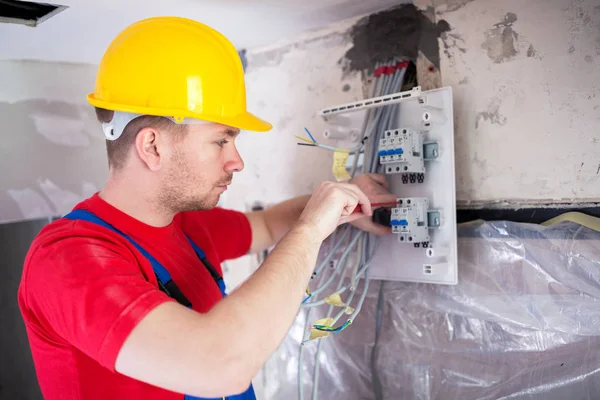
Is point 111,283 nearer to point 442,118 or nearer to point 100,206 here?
point 100,206

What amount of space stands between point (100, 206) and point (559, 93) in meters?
1.01

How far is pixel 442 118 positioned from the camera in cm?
117

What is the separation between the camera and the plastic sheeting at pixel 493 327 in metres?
1.05

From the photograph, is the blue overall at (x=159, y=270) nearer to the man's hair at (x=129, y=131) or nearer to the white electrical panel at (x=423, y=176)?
the man's hair at (x=129, y=131)

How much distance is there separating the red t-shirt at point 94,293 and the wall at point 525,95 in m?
0.72

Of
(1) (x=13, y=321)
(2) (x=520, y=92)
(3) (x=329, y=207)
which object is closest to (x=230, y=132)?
(3) (x=329, y=207)

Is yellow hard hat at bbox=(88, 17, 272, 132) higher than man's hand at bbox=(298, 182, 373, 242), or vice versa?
yellow hard hat at bbox=(88, 17, 272, 132)

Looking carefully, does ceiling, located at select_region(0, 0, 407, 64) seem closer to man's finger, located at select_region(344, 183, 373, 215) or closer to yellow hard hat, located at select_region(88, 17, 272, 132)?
yellow hard hat, located at select_region(88, 17, 272, 132)

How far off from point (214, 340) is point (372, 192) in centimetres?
61

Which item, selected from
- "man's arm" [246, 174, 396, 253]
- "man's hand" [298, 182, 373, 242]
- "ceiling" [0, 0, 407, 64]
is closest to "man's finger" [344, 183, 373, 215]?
"man's hand" [298, 182, 373, 242]

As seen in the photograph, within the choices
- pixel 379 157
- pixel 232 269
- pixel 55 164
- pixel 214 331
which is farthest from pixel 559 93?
pixel 55 164

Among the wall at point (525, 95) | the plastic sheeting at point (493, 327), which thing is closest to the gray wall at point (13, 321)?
the plastic sheeting at point (493, 327)

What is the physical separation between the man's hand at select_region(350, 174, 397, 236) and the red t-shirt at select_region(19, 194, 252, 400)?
398 millimetres

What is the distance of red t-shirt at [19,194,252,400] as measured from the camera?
29.8 inches
